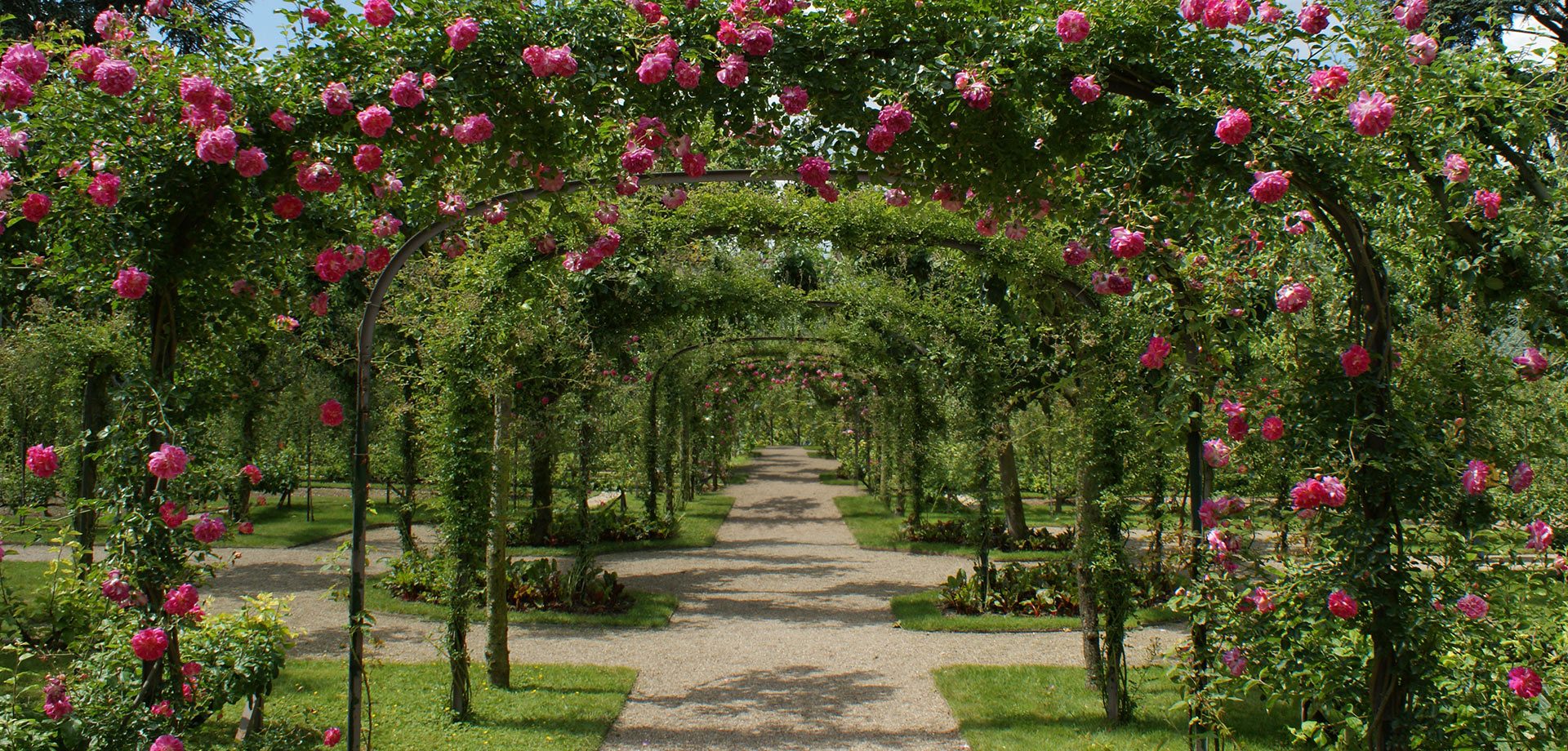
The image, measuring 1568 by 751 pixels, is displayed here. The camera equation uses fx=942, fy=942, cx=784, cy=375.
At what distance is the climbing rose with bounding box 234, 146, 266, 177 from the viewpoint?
3.15m

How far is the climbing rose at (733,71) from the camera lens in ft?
10.4

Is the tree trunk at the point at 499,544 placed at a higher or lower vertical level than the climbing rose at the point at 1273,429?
lower

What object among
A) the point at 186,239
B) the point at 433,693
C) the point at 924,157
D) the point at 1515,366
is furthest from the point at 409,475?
the point at 1515,366

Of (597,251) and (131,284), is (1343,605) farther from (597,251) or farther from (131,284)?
(131,284)

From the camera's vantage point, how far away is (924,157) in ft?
11.6

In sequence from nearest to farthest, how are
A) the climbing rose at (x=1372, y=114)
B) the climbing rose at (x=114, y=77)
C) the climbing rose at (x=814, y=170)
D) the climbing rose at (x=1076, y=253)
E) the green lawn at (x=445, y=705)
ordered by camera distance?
the climbing rose at (x=1372, y=114) < the climbing rose at (x=114, y=77) < the climbing rose at (x=814, y=170) < the climbing rose at (x=1076, y=253) < the green lawn at (x=445, y=705)

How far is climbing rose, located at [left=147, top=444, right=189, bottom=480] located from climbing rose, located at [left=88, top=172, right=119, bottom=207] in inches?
33.3

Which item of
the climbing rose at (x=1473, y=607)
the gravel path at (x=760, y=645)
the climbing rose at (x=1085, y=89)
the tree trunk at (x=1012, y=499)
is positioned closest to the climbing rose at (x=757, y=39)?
the climbing rose at (x=1085, y=89)

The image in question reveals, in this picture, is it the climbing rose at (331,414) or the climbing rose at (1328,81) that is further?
the climbing rose at (331,414)

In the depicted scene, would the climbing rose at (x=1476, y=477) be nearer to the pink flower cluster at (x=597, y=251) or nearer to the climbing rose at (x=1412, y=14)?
the climbing rose at (x=1412, y=14)

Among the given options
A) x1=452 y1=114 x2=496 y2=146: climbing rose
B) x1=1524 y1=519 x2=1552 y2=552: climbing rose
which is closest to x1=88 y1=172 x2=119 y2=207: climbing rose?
x1=452 y1=114 x2=496 y2=146: climbing rose

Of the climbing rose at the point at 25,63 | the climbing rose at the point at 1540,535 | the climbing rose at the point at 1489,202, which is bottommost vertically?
the climbing rose at the point at 1540,535

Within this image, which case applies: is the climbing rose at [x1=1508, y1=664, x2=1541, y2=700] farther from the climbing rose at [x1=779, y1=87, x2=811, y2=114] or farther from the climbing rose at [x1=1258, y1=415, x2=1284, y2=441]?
the climbing rose at [x1=779, y1=87, x2=811, y2=114]

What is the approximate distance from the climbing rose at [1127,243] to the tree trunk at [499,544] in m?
4.06
